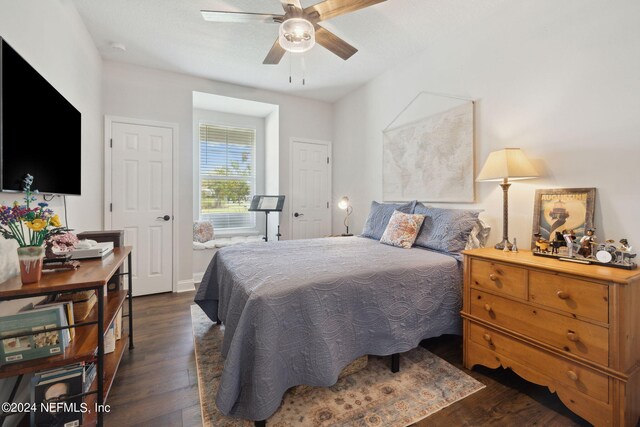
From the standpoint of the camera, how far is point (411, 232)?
2506mm

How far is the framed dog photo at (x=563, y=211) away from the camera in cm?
177

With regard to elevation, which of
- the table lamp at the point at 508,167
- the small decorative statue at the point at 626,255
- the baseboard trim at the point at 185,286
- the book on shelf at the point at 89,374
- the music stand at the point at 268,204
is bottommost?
the baseboard trim at the point at 185,286

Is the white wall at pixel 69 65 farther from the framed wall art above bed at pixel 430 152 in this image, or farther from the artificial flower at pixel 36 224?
the framed wall art above bed at pixel 430 152

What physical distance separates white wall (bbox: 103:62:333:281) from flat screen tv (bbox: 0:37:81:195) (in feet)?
4.72

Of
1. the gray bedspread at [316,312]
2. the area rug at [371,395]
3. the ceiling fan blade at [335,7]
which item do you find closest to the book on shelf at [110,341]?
the area rug at [371,395]

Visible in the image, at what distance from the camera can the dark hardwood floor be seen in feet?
4.70

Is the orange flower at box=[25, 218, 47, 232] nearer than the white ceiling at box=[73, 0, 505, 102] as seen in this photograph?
Yes

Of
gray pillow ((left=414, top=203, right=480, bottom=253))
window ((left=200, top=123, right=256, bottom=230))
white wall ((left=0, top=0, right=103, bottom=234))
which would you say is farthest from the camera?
window ((left=200, top=123, right=256, bottom=230))

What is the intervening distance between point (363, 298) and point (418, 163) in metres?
1.94

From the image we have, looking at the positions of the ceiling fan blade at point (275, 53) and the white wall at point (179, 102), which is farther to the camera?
the white wall at point (179, 102)

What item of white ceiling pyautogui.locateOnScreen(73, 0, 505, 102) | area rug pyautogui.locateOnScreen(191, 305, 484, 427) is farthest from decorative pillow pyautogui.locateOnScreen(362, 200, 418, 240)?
white ceiling pyautogui.locateOnScreen(73, 0, 505, 102)

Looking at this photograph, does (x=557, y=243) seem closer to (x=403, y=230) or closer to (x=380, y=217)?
(x=403, y=230)

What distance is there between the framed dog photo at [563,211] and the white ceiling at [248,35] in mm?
1641

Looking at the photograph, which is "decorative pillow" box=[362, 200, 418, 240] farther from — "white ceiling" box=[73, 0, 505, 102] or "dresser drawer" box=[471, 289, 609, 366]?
"white ceiling" box=[73, 0, 505, 102]
